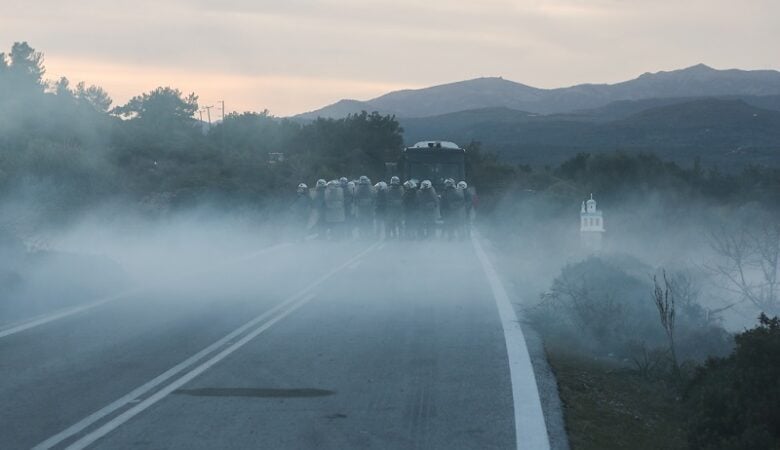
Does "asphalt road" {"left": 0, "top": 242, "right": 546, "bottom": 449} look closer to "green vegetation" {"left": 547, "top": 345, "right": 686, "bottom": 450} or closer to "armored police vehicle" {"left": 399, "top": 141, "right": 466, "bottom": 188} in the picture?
"green vegetation" {"left": 547, "top": 345, "right": 686, "bottom": 450}

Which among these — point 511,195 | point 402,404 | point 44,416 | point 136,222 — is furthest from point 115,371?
point 511,195

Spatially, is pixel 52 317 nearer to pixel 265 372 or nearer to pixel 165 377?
pixel 165 377

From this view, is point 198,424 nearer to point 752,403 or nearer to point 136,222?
point 752,403

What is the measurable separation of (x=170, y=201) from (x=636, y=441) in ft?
102

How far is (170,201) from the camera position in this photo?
126 feet

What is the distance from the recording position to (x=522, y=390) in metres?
10.5

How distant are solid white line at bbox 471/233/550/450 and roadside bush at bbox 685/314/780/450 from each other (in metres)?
1.17

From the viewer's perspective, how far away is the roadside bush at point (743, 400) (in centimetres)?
765

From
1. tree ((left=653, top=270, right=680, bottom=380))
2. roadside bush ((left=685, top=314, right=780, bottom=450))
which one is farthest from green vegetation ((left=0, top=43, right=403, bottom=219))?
roadside bush ((left=685, top=314, right=780, bottom=450))

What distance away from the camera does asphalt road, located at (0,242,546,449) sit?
881 centimetres

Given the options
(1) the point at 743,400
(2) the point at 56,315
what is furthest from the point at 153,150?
(1) the point at 743,400

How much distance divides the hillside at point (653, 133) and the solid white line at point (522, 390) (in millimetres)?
53194

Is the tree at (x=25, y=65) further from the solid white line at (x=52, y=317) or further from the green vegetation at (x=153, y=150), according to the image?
the solid white line at (x=52, y=317)

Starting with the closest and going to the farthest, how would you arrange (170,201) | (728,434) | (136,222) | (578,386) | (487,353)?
(728,434)
(578,386)
(487,353)
(136,222)
(170,201)
